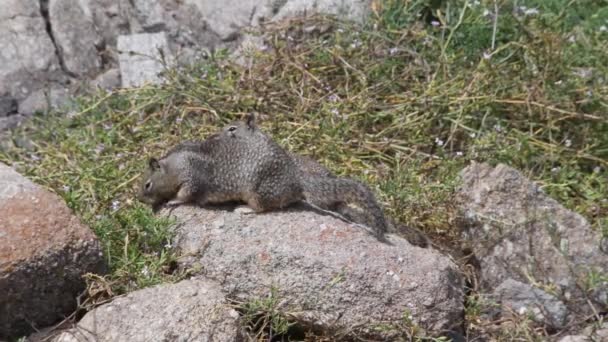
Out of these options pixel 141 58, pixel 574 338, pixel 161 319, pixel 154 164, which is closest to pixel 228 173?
pixel 154 164

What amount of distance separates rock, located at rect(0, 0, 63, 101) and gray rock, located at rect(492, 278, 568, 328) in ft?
15.5

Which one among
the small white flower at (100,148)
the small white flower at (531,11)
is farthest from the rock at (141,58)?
the small white flower at (531,11)

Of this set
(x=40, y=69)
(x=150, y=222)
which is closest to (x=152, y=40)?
(x=40, y=69)

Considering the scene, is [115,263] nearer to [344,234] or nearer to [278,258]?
[278,258]

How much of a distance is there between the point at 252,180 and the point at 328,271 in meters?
0.75

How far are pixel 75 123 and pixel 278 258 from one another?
3144 mm

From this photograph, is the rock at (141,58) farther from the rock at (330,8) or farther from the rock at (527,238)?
the rock at (527,238)

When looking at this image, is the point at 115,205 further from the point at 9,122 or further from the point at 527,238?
the point at 527,238

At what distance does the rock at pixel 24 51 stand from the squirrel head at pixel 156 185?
2.86 meters

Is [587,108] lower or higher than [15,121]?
higher

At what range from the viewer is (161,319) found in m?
5.55

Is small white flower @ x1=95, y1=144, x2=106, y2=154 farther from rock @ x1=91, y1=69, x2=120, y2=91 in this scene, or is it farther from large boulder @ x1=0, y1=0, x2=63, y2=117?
large boulder @ x1=0, y1=0, x2=63, y2=117

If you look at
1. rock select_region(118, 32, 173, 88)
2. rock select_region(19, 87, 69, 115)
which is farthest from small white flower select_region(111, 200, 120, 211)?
rock select_region(19, 87, 69, 115)

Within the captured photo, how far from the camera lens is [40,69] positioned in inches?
358
